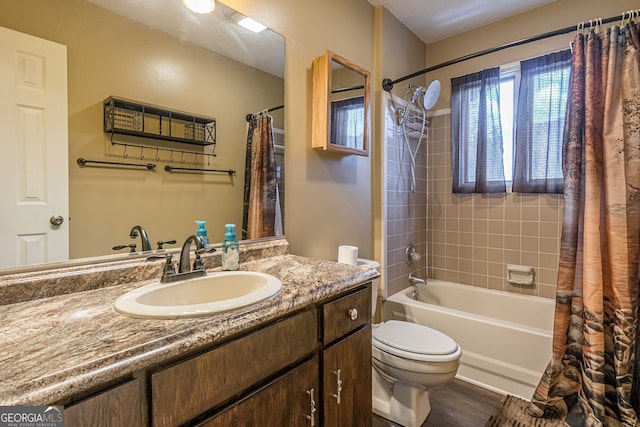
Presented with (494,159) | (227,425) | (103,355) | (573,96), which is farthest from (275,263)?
(494,159)

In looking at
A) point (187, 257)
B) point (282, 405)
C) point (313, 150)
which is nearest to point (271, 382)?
point (282, 405)

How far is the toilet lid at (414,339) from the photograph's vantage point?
1543 millimetres

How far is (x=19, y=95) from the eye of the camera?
0.90 m

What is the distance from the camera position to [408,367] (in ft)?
5.00

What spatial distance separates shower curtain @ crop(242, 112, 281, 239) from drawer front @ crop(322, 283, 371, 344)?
0.57m

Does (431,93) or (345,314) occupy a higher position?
(431,93)

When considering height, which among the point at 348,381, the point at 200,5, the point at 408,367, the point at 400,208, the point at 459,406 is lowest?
the point at 459,406

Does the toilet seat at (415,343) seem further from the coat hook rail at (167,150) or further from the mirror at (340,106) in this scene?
the coat hook rail at (167,150)

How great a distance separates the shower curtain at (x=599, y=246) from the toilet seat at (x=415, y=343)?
2.09ft

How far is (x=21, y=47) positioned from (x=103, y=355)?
36.3 inches

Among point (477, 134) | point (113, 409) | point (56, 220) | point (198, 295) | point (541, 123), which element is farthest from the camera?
point (477, 134)

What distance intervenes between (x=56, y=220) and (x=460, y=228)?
8.66ft

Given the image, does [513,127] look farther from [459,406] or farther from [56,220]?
[56,220]

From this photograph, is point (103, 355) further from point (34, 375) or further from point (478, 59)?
point (478, 59)
